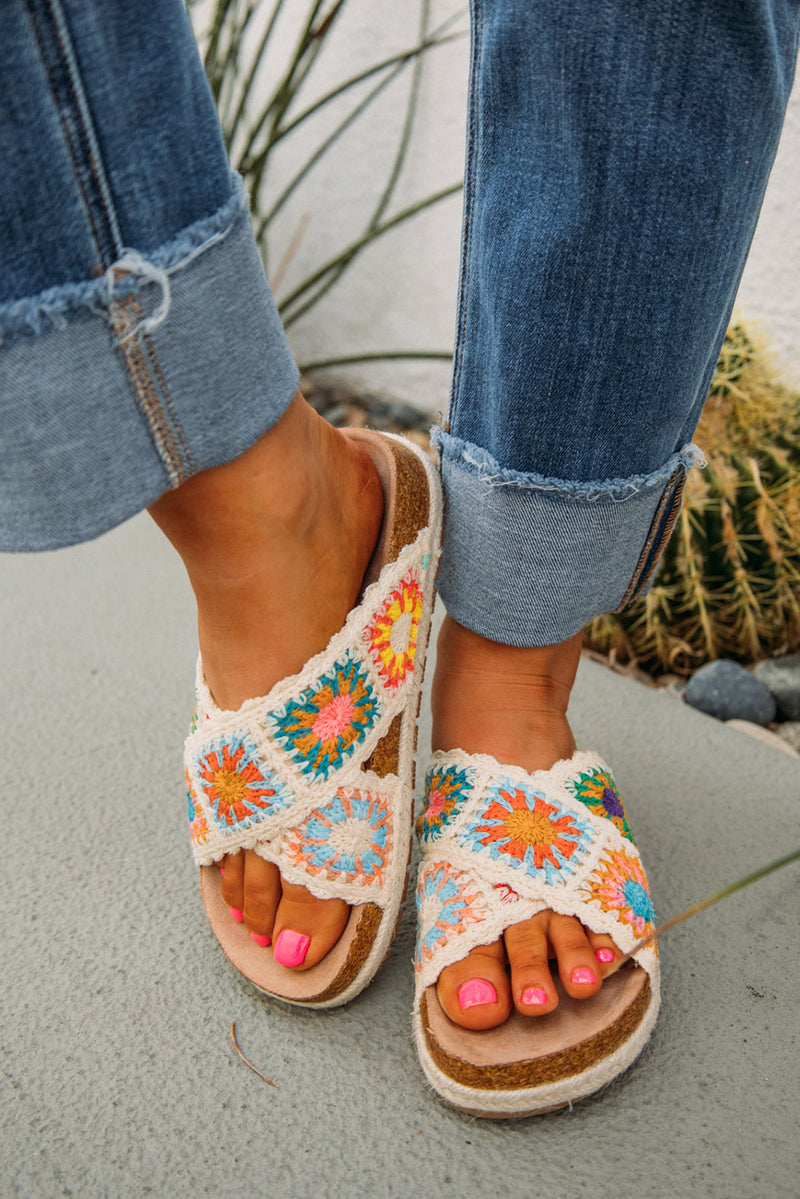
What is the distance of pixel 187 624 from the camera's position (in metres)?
1.06

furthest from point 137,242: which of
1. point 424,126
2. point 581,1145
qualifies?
point 424,126

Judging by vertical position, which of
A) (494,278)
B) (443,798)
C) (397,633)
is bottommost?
(443,798)

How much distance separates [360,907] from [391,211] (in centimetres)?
144

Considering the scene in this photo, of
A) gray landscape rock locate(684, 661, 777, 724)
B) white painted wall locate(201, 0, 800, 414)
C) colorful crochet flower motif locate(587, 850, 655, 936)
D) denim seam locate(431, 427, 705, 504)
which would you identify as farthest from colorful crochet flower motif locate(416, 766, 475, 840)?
white painted wall locate(201, 0, 800, 414)

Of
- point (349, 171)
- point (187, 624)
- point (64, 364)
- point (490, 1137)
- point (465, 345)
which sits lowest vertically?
point (187, 624)

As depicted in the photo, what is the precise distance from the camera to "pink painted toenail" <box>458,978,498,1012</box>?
1.63ft

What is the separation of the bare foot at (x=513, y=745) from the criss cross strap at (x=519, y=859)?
0.01 m

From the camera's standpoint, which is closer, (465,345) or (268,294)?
(268,294)

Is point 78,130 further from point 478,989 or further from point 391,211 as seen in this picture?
point 391,211

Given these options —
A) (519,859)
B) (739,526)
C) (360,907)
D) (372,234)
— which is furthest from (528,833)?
(372,234)

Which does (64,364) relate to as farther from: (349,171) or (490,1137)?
(349,171)

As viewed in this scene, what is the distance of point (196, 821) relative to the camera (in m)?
0.59

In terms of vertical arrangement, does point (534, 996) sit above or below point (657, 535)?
below

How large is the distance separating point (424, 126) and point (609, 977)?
149 cm
